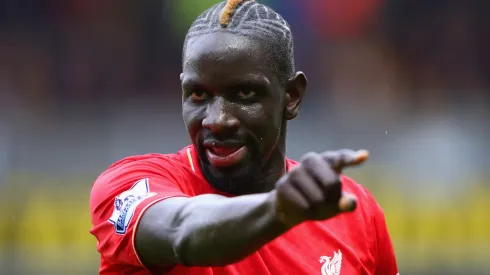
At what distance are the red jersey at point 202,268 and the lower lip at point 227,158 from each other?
0.53 feet

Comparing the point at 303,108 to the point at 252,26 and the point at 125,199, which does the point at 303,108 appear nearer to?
the point at 252,26

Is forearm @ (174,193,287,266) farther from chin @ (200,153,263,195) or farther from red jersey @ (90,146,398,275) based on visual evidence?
chin @ (200,153,263,195)

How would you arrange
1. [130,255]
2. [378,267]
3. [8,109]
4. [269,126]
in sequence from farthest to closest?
1. [8,109]
2. [378,267]
3. [269,126]
4. [130,255]

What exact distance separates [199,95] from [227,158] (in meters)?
0.25

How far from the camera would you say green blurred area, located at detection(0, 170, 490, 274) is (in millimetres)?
8688

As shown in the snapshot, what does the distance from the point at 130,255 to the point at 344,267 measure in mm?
1013

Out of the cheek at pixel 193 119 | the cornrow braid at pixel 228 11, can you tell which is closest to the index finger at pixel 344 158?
the cheek at pixel 193 119

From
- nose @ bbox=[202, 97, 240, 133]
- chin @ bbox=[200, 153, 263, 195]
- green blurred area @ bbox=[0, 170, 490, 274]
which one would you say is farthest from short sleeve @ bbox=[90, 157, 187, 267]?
green blurred area @ bbox=[0, 170, 490, 274]

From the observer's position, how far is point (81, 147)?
9102 millimetres

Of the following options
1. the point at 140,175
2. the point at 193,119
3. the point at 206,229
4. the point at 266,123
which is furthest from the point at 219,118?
the point at 206,229

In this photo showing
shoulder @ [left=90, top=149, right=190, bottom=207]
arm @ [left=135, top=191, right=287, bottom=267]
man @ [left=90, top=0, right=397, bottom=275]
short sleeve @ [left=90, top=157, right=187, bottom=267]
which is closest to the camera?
arm @ [left=135, top=191, right=287, bottom=267]

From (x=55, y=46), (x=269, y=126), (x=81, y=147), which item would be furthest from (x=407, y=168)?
(x=269, y=126)

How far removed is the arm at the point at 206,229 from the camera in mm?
2307

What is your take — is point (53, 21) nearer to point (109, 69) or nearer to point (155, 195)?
point (109, 69)
